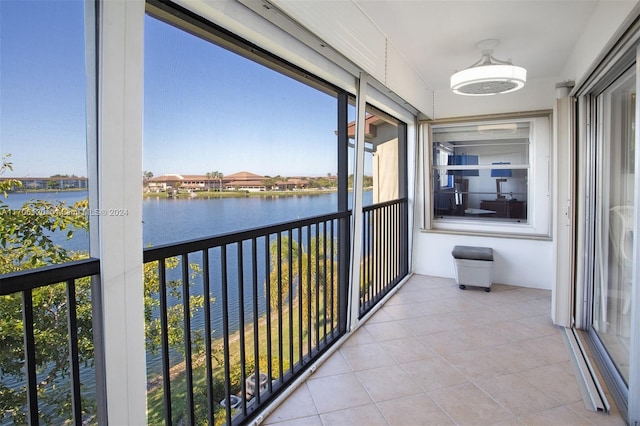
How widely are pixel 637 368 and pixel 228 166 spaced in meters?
2.06

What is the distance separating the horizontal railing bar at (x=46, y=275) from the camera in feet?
2.87

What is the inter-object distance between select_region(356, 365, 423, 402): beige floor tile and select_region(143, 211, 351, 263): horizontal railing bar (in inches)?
39.8

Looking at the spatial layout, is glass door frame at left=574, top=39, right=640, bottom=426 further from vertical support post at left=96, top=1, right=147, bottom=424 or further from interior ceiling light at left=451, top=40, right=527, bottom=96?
vertical support post at left=96, top=1, right=147, bottom=424

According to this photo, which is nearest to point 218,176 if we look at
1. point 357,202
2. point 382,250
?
point 357,202

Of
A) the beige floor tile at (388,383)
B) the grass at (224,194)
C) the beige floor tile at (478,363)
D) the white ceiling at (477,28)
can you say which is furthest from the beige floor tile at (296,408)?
the white ceiling at (477,28)

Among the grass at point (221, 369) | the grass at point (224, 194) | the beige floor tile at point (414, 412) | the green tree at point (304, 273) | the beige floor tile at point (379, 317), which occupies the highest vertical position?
the grass at point (224, 194)

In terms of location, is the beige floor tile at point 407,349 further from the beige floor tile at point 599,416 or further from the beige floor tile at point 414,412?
the beige floor tile at point 599,416

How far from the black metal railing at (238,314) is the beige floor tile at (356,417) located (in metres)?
0.34

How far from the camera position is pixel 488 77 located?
2613 millimetres

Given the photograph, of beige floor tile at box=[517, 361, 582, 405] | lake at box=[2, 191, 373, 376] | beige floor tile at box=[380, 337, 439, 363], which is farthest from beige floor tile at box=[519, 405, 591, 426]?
lake at box=[2, 191, 373, 376]

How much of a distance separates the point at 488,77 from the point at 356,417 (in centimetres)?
241

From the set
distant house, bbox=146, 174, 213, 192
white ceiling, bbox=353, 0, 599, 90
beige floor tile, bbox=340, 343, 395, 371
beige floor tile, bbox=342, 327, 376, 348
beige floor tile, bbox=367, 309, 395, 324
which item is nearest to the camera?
distant house, bbox=146, 174, 213, 192

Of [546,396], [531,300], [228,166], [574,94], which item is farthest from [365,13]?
[531,300]

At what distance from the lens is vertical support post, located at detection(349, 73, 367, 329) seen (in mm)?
2596
